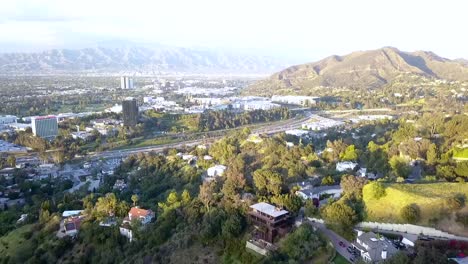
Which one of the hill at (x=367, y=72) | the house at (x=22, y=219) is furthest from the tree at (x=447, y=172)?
the hill at (x=367, y=72)

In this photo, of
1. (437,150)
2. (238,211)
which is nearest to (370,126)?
(437,150)

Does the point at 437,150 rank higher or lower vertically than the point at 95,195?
higher

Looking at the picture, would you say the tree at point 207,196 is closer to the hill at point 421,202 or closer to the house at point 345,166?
the hill at point 421,202

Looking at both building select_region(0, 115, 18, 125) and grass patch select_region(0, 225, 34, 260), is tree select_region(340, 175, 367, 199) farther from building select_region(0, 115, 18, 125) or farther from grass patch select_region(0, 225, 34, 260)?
building select_region(0, 115, 18, 125)

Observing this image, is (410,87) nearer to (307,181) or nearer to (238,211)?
(307,181)

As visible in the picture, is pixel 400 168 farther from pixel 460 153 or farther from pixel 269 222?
pixel 269 222

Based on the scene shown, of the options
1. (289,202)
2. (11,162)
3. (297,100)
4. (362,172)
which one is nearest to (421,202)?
(289,202)
